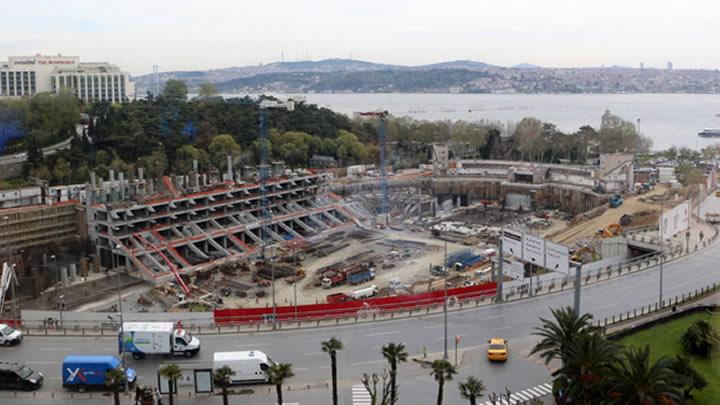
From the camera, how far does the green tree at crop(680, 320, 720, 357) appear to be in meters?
18.0

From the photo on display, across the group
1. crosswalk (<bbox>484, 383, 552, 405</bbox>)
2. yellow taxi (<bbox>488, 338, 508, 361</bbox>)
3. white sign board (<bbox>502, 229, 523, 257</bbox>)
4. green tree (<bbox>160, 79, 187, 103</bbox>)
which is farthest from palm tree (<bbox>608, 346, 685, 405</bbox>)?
green tree (<bbox>160, 79, 187, 103</bbox>)

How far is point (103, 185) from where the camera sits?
40.6 metres

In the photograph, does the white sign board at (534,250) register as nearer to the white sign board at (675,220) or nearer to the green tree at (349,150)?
the white sign board at (675,220)

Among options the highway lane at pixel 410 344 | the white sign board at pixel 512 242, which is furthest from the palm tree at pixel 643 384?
the white sign board at pixel 512 242

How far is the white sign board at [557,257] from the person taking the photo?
74.0 feet

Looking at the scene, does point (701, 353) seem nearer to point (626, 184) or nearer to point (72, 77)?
point (626, 184)

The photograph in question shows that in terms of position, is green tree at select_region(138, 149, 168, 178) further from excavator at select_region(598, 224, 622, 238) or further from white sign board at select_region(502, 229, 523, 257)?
white sign board at select_region(502, 229, 523, 257)

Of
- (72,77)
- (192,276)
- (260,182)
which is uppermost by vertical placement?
(72,77)

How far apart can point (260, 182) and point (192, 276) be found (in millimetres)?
12056

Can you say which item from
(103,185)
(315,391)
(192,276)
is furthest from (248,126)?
(315,391)

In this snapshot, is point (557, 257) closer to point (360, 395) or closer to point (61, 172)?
point (360, 395)

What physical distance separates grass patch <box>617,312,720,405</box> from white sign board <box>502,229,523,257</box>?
5335 millimetres

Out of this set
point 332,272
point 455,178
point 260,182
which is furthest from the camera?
point 455,178

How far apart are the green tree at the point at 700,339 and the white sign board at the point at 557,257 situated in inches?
181
